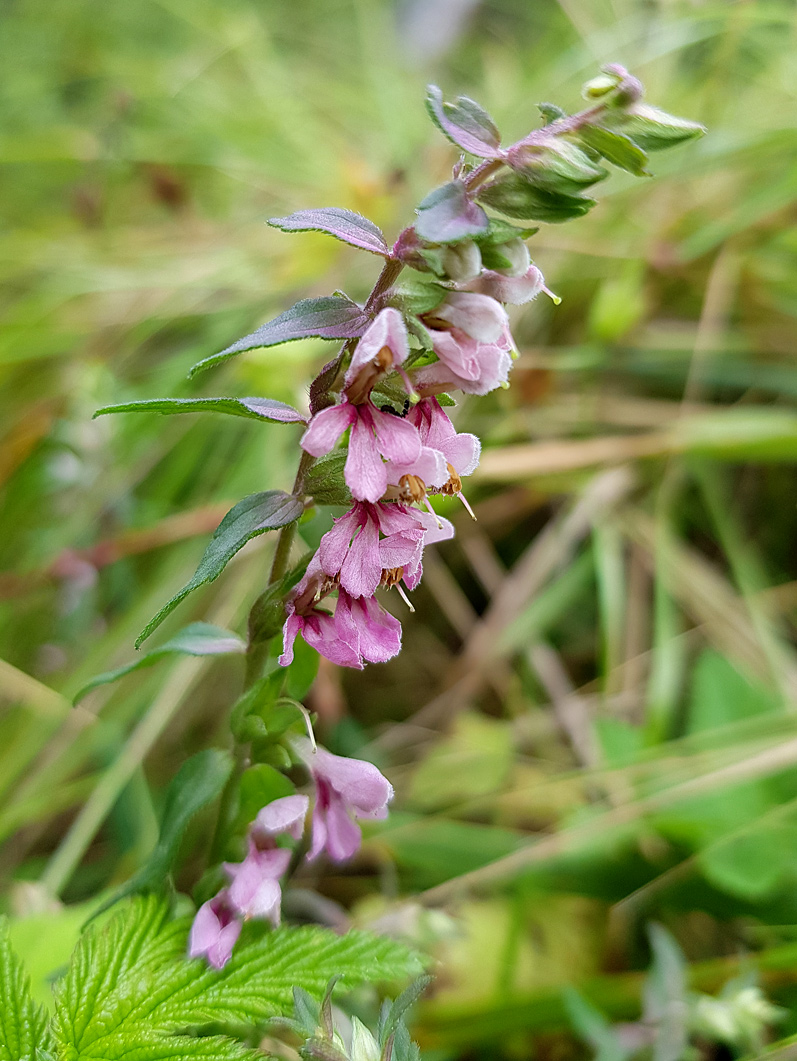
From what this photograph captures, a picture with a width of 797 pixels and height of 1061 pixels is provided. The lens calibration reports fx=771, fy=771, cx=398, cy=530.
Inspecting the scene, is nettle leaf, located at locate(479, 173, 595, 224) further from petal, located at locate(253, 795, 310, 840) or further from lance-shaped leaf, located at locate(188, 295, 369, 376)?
petal, located at locate(253, 795, 310, 840)

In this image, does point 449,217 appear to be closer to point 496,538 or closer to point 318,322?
point 318,322

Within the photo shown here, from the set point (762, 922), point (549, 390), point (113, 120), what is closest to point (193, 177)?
point (113, 120)

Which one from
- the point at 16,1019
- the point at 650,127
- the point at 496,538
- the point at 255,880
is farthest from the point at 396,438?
the point at 496,538

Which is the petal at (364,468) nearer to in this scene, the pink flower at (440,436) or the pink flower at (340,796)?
the pink flower at (440,436)

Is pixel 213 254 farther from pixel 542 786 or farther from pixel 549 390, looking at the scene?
pixel 542 786

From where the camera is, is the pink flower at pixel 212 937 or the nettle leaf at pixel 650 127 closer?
the nettle leaf at pixel 650 127

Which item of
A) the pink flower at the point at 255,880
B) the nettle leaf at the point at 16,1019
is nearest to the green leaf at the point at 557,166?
the pink flower at the point at 255,880
